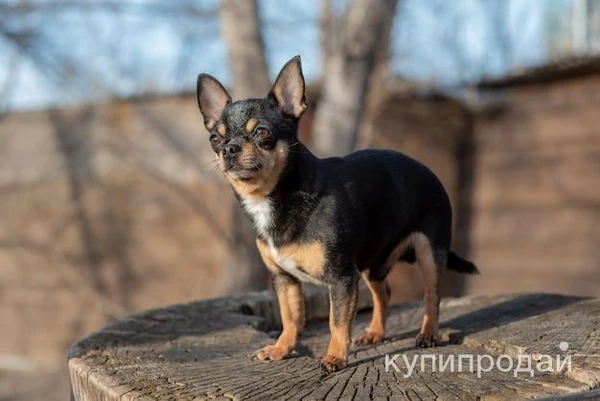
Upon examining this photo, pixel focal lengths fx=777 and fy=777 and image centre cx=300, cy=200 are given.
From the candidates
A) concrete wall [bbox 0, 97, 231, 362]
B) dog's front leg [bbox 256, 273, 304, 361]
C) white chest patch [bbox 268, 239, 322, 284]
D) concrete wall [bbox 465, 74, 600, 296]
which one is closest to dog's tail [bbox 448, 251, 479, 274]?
dog's front leg [bbox 256, 273, 304, 361]

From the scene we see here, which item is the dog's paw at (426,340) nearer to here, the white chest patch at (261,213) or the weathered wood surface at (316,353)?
the weathered wood surface at (316,353)

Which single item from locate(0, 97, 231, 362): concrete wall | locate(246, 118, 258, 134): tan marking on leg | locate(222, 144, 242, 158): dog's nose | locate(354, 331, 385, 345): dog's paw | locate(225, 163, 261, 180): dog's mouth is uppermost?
locate(246, 118, 258, 134): tan marking on leg

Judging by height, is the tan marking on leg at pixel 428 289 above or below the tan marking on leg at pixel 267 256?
below

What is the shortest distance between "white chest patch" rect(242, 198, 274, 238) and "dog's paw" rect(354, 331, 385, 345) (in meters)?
0.76

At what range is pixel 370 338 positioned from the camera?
3.52 metres

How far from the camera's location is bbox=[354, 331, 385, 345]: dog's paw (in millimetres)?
3496

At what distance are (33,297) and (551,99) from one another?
675 cm

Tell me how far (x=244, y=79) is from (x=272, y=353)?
447 cm

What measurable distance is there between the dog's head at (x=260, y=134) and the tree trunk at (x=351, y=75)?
12.2ft

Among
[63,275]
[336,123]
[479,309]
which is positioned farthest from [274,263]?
[63,275]

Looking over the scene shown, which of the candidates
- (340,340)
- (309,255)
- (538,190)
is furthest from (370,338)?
(538,190)

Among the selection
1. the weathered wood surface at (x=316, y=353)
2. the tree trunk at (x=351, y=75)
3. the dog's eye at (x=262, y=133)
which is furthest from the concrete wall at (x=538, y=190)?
the dog's eye at (x=262, y=133)

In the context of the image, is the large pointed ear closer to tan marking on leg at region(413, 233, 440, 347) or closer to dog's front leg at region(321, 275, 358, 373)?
dog's front leg at region(321, 275, 358, 373)

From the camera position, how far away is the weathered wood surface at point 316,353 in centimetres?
240
